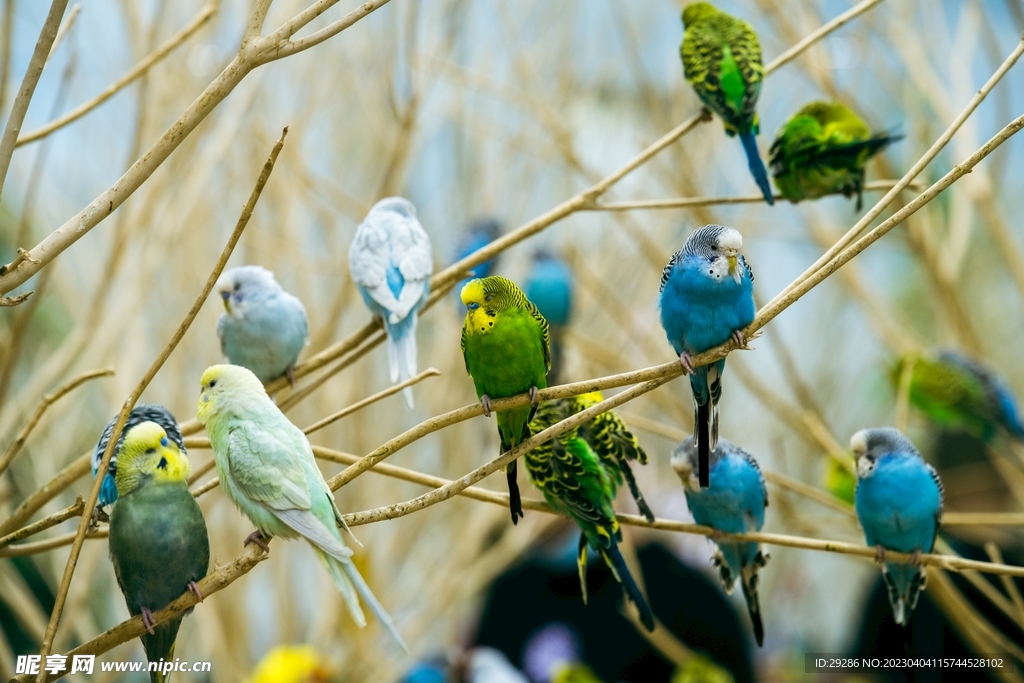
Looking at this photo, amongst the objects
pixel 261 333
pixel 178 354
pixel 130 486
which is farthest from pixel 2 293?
pixel 178 354

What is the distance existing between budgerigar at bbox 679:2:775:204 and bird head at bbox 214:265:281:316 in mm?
1223

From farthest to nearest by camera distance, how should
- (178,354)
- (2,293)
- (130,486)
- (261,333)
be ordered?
(178,354)
(261,333)
(130,486)
(2,293)

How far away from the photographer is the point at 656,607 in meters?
4.10

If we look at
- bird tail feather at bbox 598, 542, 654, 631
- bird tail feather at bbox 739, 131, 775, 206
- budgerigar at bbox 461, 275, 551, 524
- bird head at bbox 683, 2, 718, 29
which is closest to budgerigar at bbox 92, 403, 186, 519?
budgerigar at bbox 461, 275, 551, 524

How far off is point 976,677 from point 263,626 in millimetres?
3357

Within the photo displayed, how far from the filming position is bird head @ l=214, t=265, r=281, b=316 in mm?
2344

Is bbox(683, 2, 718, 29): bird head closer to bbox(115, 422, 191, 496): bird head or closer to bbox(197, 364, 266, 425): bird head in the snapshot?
bbox(197, 364, 266, 425): bird head

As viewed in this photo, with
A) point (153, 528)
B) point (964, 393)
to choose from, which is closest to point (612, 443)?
point (153, 528)

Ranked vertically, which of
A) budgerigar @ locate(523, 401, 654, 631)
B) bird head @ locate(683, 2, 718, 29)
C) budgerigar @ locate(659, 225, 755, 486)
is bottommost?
budgerigar @ locate(523, 401, 654, 631)

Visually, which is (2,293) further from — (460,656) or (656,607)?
(656,607)

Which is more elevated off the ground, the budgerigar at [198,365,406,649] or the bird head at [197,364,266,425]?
the bird head at [197,364,266,425]

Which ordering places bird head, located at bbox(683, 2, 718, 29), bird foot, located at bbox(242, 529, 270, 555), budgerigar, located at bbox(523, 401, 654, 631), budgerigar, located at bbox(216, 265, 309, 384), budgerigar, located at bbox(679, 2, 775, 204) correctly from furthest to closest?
bird head, located at bbox(683, 2, 718, 29)
budgerigar, located at bbox(216, 265, 309, 384)
budgerigar, located at bbox(679, 2, 775, 204)
budgerigar, located at bbox(523, 401, 654, 631)
bird foot, located at bbox(242, 529, 270, 555)

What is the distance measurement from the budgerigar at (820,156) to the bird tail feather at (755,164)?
6.0 inches

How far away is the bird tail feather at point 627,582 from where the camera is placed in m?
1.86
